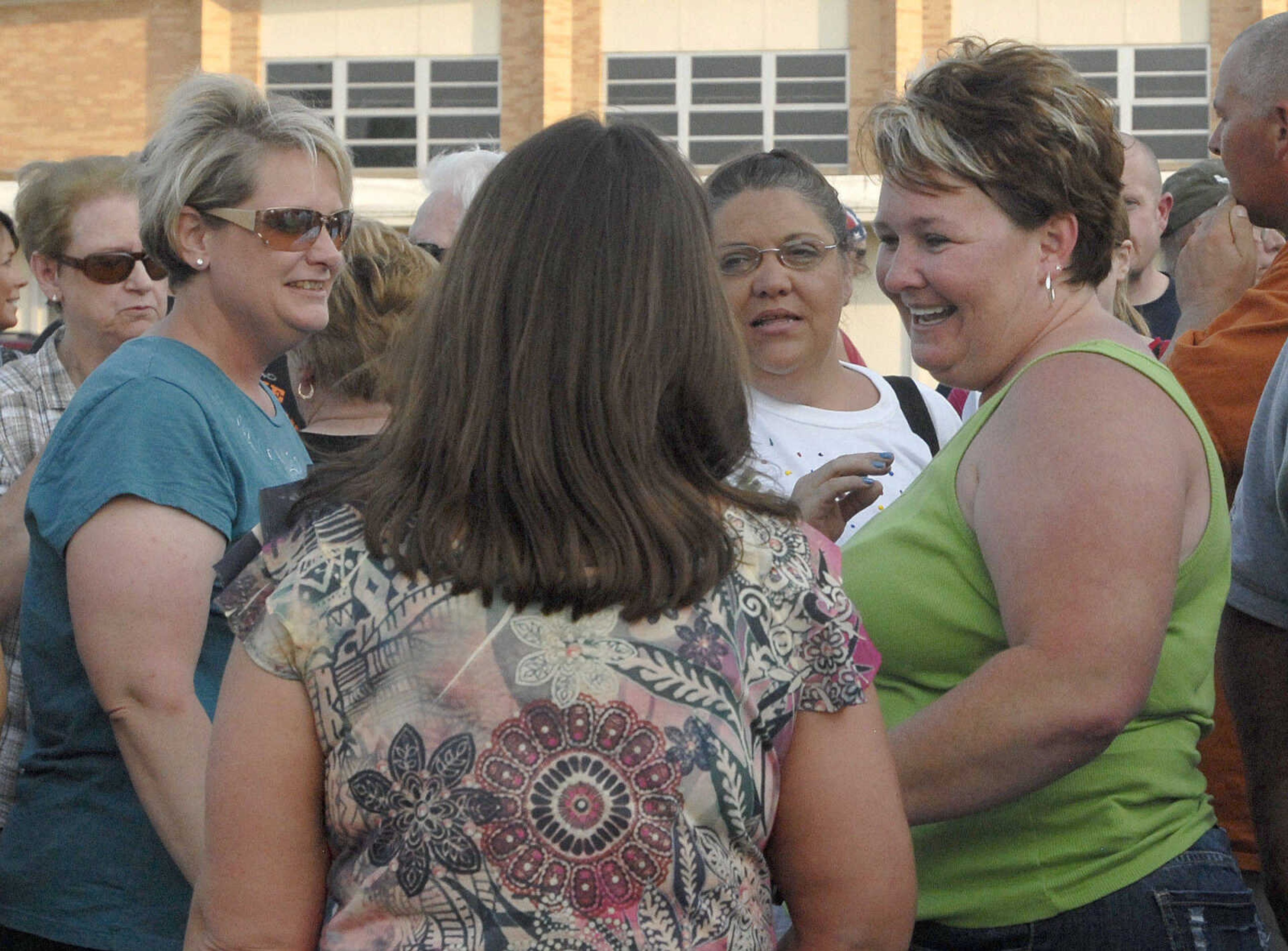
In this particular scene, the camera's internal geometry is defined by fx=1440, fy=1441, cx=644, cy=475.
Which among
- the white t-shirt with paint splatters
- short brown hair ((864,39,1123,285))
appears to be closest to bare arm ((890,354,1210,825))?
short brown hair ((864,39,1123,285))

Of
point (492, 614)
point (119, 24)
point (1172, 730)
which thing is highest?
point (119, 24)

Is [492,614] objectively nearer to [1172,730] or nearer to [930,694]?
[930,694]

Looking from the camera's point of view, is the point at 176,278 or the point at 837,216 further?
the point at 837,216

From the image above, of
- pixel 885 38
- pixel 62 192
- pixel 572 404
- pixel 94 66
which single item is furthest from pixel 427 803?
pixel 94 66

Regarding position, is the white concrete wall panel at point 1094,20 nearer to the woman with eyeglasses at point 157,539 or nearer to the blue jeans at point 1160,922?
the woman with eyeglasses at point 157,539

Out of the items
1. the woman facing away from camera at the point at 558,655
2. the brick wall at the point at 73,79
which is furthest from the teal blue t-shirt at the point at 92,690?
the brick wall at the point at 73,79

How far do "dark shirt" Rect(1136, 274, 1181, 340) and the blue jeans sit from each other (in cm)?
382

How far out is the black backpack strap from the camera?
3.51 m

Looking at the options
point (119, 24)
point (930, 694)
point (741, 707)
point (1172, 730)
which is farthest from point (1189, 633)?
point (119, 24)

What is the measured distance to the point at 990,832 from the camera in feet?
6.87

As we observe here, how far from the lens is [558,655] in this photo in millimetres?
1520

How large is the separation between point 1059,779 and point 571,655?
2.73 ft

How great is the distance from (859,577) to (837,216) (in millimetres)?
1661

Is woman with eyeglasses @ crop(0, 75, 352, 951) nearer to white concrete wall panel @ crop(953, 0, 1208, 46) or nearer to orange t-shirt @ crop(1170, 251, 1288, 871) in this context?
orange t-shirt @ crop(1170, 251, 1288, 871)
